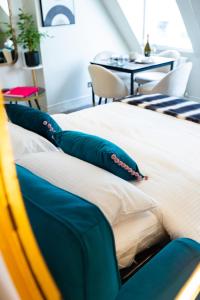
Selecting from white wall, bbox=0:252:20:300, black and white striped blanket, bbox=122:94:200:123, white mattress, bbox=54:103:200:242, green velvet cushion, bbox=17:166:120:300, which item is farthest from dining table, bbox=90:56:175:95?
white wall, bbox=0:252:20:300

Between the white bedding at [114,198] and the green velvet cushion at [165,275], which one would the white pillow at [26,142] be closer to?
the white bedding at [114,198]

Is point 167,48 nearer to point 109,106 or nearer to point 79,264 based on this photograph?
point 109,106

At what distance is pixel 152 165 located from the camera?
1.53 metres

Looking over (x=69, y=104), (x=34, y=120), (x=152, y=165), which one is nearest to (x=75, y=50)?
(x=69, y=104)

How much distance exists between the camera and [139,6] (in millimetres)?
4629

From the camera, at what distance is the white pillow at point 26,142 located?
57.3 inches

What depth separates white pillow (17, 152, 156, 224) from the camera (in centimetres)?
104

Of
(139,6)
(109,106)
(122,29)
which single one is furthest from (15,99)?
(139,6)

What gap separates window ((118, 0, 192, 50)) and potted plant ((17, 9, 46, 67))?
1.44m

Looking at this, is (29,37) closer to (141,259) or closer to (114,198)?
(114,198)

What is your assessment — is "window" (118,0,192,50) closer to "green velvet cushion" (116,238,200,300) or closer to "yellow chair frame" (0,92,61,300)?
"green velvet cushion" (116,238,200,300)

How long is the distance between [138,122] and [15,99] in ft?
4.94

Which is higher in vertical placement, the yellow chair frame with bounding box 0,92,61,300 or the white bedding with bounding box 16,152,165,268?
the yellow chair frame with bounding box 0,92,61,300

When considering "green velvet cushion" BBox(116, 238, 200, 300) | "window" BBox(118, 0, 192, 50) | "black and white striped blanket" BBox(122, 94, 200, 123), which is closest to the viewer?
"green velvet cushion" BBox(116, 238, 200, 300)
